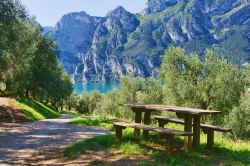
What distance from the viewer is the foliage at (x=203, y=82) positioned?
171 ft

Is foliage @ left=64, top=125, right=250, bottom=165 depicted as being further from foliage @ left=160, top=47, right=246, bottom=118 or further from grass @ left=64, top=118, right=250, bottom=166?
foliage @ left=160, top=47, right=246, bottom=118

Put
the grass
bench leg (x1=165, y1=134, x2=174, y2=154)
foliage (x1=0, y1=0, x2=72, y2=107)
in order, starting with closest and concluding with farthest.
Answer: the grass < bench leg (x1=165, y1=134, x2=174, y2=154) < foliage (x1=0, y1=0, x2=72, y2=107)

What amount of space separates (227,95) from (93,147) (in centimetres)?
3896

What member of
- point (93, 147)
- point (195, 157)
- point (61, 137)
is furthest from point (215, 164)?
point (61, 137)

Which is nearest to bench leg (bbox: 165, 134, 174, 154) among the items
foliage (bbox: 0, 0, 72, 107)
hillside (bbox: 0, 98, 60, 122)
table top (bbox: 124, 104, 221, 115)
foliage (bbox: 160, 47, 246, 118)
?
table top (bbox: 124, 104, 221, 115)

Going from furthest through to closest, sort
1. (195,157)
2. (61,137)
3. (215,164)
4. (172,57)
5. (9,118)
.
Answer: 1. (172,57)
2. (9,118)
3. (61,137)
4. (195,157)
5. (215,164)

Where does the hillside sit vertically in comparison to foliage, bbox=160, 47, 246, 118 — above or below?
below

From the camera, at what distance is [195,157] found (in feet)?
47.0

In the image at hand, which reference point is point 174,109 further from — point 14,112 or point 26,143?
point 14,112

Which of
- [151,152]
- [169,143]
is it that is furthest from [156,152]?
[169,143]

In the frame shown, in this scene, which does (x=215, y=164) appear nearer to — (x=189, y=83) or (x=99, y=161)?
(x=99, y=161)

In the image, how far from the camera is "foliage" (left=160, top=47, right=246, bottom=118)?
52.0m

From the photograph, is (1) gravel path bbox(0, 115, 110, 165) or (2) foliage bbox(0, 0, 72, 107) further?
(2) foliage bbox(0, 0, 72, 107)

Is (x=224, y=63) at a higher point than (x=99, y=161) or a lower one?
higher
